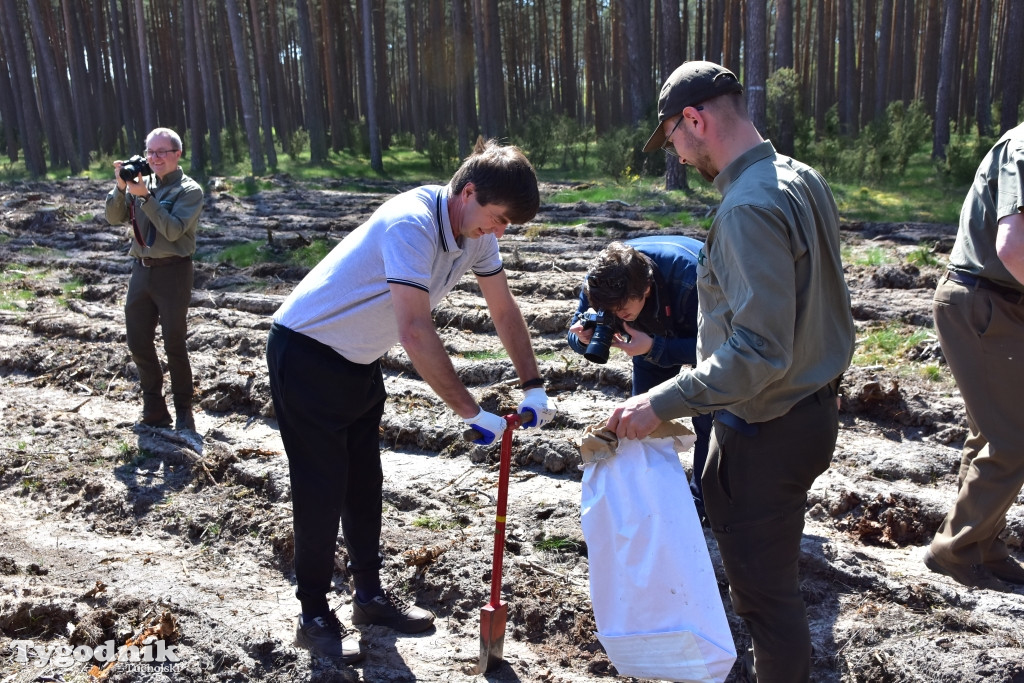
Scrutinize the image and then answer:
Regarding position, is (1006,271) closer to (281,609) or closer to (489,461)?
(489,461)

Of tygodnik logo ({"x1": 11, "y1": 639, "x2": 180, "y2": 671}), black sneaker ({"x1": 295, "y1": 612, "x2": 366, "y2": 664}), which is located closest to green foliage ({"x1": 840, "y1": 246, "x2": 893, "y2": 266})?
black sneaker ({"x1": 295, "y1": 612, "x2": 366, "y2": 664})

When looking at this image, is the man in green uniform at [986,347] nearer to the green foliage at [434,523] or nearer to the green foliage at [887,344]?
the green foliage at [434,523]

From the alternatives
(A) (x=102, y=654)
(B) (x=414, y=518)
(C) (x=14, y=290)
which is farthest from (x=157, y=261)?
(C) (x=14, y=290)

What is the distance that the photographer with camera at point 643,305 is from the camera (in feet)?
10.9

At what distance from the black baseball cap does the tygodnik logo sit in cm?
254

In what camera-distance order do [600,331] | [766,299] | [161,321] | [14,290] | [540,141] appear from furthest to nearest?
[540,141] < [14,290] < [161,321] < [600,331] < [766,299]

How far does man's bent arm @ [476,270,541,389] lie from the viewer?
10.6ft

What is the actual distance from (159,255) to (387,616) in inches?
126

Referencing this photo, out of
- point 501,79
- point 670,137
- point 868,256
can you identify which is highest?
point 501,79

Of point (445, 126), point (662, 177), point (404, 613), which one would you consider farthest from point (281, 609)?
point (445, 126)

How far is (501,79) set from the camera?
30156mm

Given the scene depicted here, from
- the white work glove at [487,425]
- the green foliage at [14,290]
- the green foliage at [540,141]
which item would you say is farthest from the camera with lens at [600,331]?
the green foliage at [540,141]

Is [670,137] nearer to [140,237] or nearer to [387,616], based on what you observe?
[387,616]

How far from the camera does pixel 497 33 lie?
26.6m
